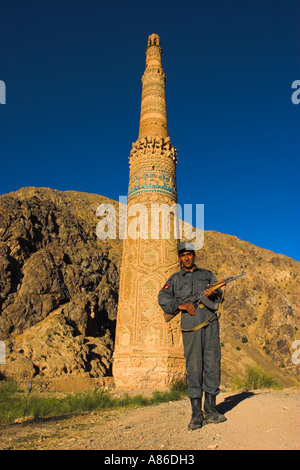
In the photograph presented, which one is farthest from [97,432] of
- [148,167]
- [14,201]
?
[14,201]

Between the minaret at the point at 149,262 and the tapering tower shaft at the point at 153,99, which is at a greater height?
the tapering tower shaft at the point at 153,99

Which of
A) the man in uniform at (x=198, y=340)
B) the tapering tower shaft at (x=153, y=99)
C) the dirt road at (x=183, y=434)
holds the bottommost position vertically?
the dirt road at (x=183, y=434)

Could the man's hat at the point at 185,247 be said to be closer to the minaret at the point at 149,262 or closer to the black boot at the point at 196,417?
the black boot at the point at 196,417

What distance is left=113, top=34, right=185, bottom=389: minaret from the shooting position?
1118 centimetres

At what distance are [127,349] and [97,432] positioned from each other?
24.6 ft

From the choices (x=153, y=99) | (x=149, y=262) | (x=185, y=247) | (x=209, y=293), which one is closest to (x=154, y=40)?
(x=153, y=99)

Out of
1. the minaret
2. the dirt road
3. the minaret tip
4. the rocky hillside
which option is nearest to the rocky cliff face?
the rocky hillside

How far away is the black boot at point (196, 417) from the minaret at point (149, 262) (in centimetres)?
761

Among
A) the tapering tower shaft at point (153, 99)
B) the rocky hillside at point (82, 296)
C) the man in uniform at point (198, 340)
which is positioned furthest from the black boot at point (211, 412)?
the rocky hillside at point (82, 296)

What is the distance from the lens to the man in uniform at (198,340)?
3.77 metres

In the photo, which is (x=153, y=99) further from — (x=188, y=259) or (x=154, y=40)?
(x=188, y=259)

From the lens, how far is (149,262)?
12570mm

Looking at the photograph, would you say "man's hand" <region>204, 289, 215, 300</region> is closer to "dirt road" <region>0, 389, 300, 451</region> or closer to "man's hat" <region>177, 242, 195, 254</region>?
"man's hat" <region>177, 242, 195, 254</region>
